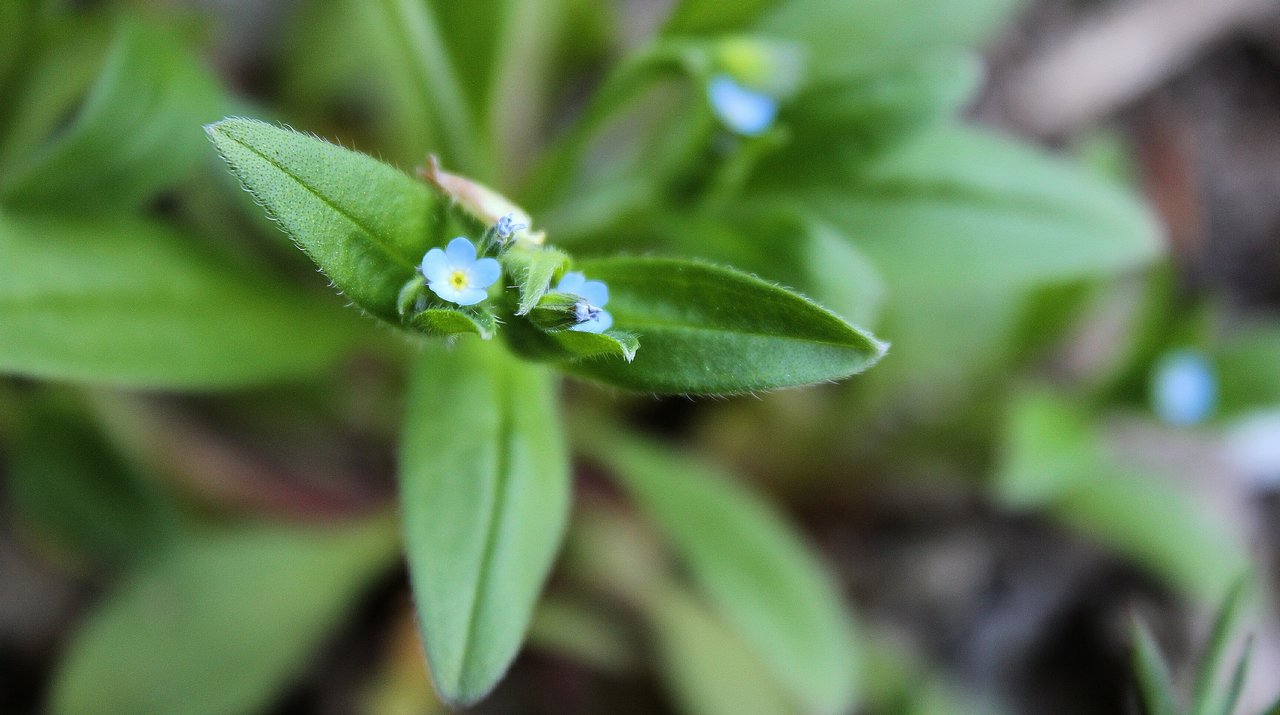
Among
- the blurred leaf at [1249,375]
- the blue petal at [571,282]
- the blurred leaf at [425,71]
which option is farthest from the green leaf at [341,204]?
the blurred leaf at [1249,375]

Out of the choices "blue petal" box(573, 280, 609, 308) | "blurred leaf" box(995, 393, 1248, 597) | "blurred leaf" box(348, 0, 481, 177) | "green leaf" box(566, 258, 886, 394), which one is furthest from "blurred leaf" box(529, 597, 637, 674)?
"blue petal" box(573, 280, 609, 308)

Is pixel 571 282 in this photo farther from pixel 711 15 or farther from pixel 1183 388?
pixel 1183 388

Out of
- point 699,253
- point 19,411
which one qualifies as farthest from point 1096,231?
point 19,411

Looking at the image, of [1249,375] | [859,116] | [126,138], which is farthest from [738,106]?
[1249,375]

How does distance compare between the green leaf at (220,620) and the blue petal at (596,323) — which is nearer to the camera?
the blue petal at (596,323)

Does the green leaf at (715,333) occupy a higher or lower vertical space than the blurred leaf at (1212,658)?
higher

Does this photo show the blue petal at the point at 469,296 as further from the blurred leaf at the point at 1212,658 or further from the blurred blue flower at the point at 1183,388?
the blurred blue flower at the point at 1183,388
